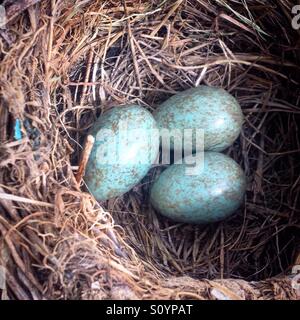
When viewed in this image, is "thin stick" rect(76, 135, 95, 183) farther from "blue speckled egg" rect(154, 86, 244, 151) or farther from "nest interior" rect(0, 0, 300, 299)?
"blue speckled egg" rect(154, 86, 244, 151)

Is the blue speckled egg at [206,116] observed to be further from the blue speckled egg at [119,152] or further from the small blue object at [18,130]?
the small blue object at [18,130]

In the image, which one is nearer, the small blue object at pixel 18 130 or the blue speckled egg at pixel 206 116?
the small blue object at pixel 18 130

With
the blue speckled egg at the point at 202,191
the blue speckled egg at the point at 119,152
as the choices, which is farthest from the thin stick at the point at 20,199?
the blue speckled egg at the point at 202,191

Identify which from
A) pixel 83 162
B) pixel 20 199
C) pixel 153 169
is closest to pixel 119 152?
pixel 83 162

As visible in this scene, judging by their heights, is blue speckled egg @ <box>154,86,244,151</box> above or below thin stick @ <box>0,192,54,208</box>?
above

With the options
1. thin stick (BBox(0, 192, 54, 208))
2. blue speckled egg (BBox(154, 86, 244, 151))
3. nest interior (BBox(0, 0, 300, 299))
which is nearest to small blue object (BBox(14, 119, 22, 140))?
nest interior (BBox(0, 0, 300, 299))
